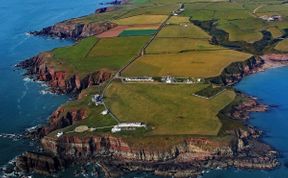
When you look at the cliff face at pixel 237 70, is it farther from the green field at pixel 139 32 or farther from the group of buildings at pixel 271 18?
the group of buildings at pixel 271 18

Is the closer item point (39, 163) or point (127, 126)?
point (39, 163)

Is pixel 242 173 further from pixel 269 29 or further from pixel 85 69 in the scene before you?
pixel 269 29

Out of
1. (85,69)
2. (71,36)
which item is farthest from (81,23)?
(85,69)

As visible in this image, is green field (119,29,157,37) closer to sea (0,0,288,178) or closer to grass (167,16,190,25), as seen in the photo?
grass (167,16,190,25)

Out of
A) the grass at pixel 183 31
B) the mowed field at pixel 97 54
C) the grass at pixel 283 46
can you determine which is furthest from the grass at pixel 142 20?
the grass at pixel 283 46

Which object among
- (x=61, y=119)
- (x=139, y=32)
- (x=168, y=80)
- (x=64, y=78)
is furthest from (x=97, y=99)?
(x=139, y=32)

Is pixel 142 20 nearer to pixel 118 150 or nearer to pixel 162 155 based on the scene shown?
pixel 118 150
